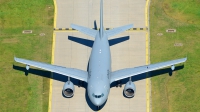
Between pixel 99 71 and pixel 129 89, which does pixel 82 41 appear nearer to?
pixel 99 71

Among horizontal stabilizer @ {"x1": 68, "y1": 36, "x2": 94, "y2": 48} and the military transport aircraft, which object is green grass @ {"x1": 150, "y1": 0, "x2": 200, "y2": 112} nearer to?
the military transport aircraft

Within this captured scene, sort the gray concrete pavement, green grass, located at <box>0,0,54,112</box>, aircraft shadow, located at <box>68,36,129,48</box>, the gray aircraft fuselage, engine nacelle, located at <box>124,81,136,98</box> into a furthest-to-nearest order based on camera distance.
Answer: aircraft shadow, located at <box>68,36,129,48</box>, green grass, located at <box>0,0,54,112</box>, the gray concrete pavement, engine nacelle, located at <box>124,81,136,98</box>, the gray aircraft fuselage

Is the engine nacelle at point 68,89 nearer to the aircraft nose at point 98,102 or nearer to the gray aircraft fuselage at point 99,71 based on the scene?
the gray aircraft fuselage at point 99,71

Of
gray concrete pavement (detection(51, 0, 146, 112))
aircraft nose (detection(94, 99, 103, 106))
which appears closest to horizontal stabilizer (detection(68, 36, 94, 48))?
gray concrete pavement (detection(51, 0, 146, 112))

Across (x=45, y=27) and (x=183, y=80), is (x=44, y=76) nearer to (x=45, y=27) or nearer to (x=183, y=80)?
(x=45, y=27)

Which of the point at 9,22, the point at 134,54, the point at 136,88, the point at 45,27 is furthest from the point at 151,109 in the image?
the point at 9,22

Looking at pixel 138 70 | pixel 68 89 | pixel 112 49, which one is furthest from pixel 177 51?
pixel 68 89
